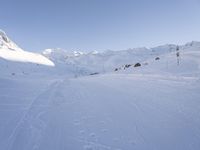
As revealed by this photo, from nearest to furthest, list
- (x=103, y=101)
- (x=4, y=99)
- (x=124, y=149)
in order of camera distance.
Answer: (x=124, y=149) < (x=103, y=101) < (x=4, y=99)

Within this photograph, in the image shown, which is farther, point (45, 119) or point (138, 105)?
point (138, 105)

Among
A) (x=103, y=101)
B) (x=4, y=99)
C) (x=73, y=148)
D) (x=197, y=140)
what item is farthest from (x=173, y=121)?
(x=4, y=99)

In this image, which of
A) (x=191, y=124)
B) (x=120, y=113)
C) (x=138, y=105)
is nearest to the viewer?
(x=191, y=124)

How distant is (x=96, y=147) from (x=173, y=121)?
2837mm

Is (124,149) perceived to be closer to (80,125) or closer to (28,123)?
(80,125)

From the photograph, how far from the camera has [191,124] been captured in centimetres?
710

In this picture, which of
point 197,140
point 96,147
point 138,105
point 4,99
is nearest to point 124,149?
point 96,147

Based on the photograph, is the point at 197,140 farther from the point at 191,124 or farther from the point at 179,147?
the point at 191,124

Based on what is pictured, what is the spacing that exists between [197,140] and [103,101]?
A: 530cm

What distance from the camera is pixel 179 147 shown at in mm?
5746

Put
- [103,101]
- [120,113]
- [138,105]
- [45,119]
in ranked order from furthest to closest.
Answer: [103,101]
[138,105]
[120,113]
[45,119]

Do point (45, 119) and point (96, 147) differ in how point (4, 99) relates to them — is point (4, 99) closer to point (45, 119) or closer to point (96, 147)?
point (45, 119)

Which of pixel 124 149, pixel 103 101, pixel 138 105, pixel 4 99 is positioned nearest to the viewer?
pixel 124 149

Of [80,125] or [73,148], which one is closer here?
[73,148]
